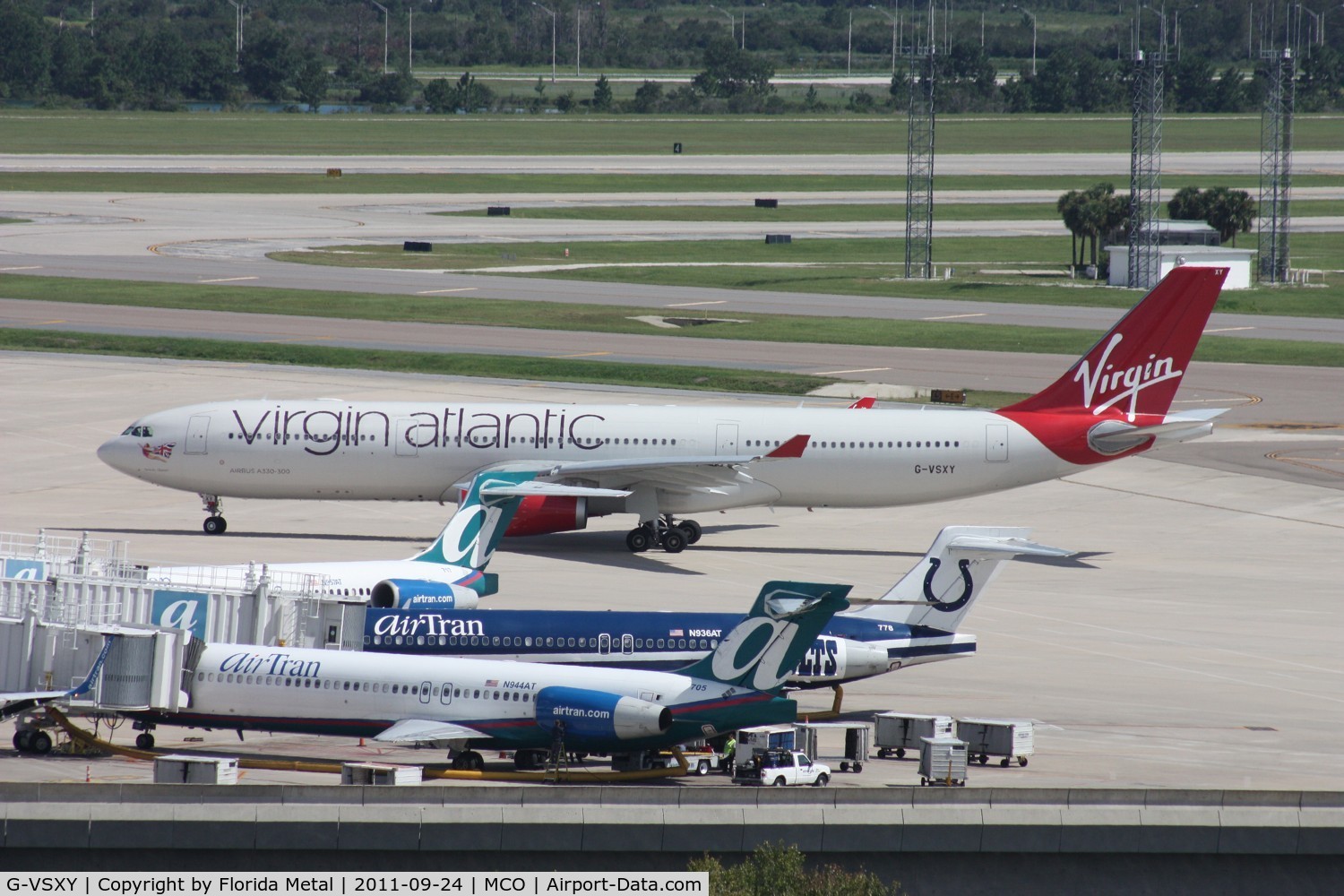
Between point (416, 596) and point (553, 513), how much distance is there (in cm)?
1291

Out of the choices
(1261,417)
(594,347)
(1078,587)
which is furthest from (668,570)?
(594,347)

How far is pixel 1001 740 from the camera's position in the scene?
116 feet

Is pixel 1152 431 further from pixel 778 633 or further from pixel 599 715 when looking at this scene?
pixel 599 715

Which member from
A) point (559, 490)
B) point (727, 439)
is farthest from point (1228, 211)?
point (559, 490)

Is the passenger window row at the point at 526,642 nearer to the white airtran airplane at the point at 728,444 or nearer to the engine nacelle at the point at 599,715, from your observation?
the engine nacelle at the point at 599,715

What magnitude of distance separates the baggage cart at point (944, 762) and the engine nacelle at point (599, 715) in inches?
191

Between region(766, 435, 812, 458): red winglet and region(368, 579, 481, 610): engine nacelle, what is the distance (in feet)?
47.7

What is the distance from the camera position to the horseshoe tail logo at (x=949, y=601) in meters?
40.5

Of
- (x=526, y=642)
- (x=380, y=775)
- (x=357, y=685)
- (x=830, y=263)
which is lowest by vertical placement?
(x=380, y=775)

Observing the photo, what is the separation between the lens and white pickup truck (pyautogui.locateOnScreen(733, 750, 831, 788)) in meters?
33.1

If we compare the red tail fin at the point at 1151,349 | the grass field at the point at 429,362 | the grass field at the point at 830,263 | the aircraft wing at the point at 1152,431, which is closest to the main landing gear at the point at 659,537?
the aircraft wing at the point at 1152,431

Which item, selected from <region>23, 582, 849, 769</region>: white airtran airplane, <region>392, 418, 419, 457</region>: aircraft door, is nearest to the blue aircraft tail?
<region>23, 582, 849, 769</region>: white airtran airplane

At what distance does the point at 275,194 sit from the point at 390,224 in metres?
25.9

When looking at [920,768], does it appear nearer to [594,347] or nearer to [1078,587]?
[1078,587]
